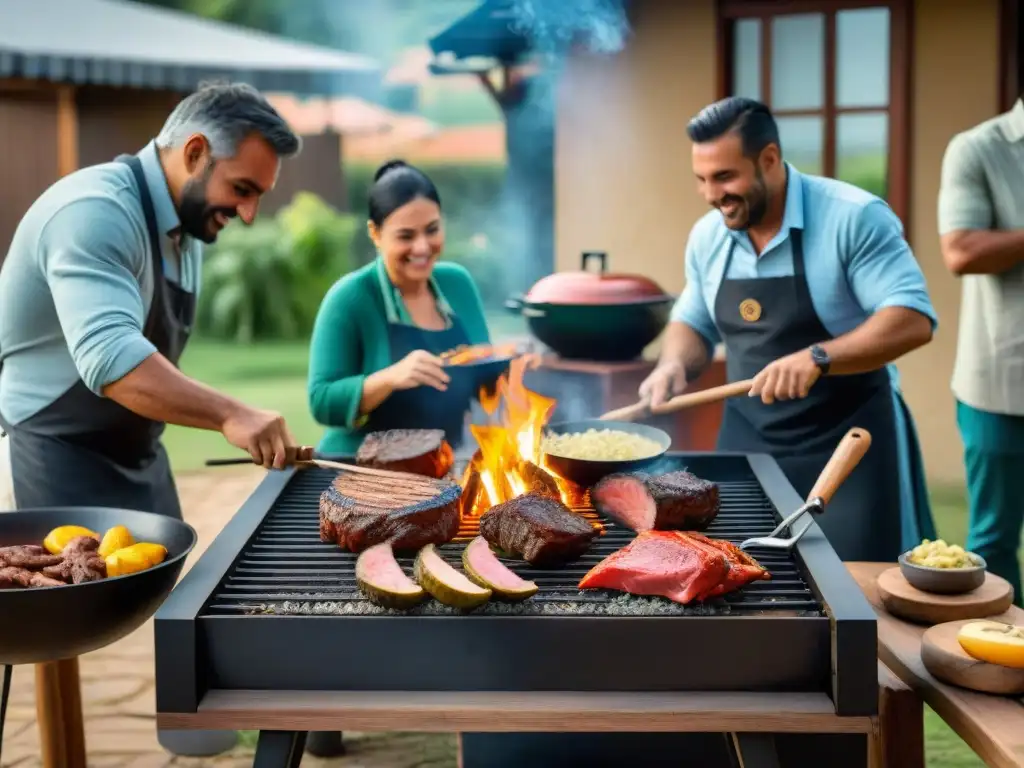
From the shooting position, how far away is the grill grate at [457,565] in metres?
2.46

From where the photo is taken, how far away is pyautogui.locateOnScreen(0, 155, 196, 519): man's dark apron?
12.1 ft

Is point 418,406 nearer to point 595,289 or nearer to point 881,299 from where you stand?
point 595,289

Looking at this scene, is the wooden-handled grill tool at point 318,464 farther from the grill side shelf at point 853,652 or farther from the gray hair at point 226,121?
the grill side shelf at point 853,652

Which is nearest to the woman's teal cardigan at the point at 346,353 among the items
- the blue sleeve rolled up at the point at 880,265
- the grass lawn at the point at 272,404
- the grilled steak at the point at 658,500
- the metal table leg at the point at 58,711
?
the metal table leg at the point at 58,711

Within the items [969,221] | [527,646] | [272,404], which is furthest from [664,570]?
[272,404]

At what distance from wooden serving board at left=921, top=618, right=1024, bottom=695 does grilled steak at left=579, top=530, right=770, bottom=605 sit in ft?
1.57

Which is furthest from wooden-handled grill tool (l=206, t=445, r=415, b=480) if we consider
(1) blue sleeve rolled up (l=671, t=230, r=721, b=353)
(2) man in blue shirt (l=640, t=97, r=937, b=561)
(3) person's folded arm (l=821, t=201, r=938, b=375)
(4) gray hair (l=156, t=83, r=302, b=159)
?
(1) blue sleeve rolled up (l=671, t=230, r=721, b=353)

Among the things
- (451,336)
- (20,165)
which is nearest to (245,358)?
(20,165)

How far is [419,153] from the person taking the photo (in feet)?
117

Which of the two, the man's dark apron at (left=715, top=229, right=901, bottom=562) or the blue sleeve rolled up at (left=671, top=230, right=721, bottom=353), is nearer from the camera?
the man's dark apron at (left=715, top=229, right=901, bottom=562)

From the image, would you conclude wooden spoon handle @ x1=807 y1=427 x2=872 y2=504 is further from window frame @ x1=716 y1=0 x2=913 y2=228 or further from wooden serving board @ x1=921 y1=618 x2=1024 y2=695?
window frame @ x1=716 y1=0 x2=913 y2=228

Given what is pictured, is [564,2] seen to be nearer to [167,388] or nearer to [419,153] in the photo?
[167,388]

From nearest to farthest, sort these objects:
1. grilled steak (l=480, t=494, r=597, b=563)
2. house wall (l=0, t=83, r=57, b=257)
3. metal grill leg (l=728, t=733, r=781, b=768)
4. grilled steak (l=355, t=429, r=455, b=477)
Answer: metal grill leg (l=728, t=733, r=781, b=768)
grilled steak (l=480, t=494, r=597, b=563)
grilled steak (l=355, t=429, r=455, b=477)
house wall (l=0, t=83, r=57, b=257)

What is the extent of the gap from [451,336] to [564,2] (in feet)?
12.5
